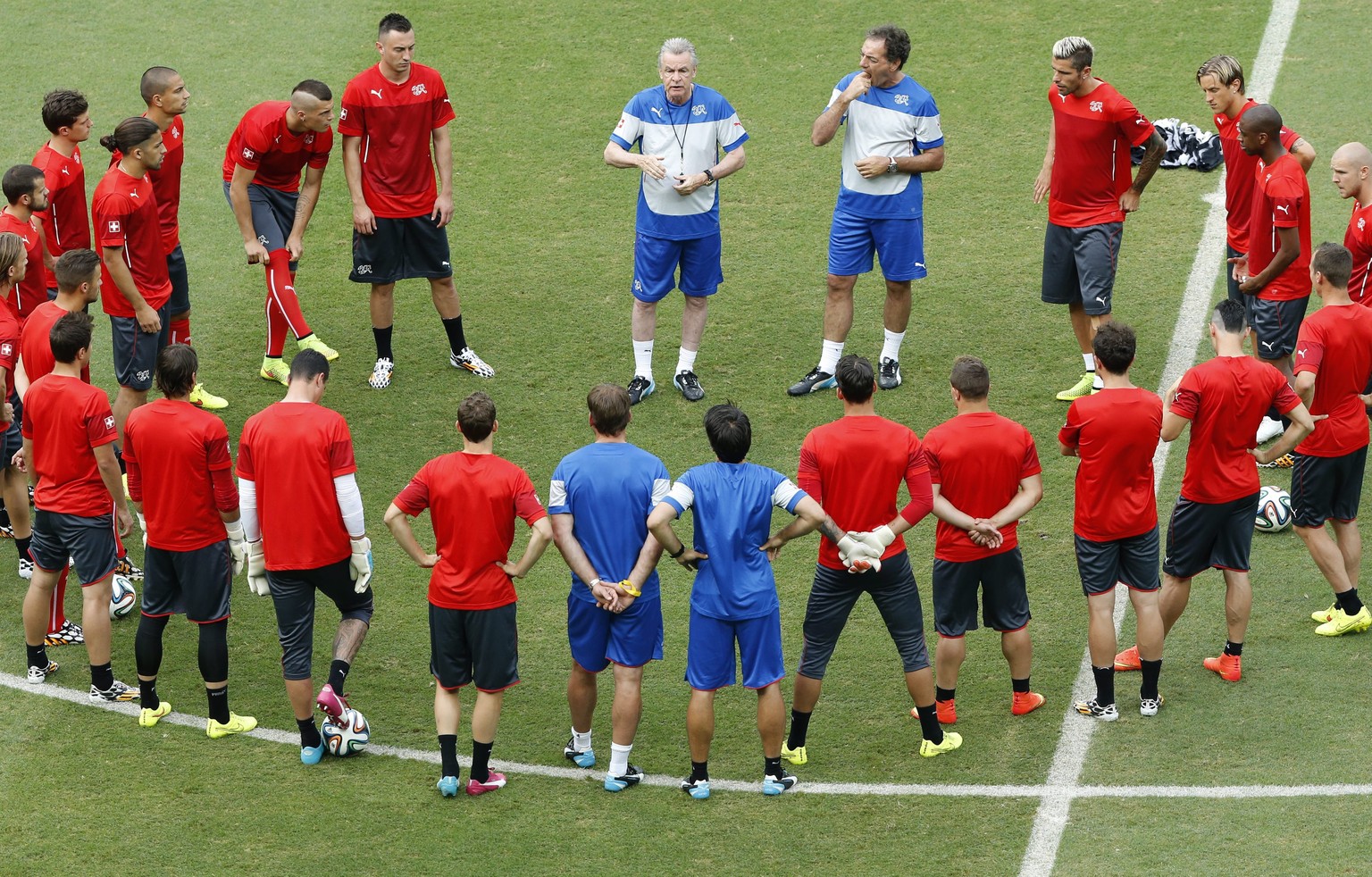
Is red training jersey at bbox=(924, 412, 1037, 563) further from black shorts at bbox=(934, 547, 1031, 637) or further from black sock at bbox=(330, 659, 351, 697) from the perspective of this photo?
black sock at bbox=(330, 659, 351, 697)

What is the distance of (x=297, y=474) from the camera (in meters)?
7.31

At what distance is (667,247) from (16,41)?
8523 millimetres

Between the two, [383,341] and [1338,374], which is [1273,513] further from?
[383,341]

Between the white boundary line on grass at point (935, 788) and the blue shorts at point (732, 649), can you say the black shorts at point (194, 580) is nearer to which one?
the white boundary line on grass at point (935, 788)

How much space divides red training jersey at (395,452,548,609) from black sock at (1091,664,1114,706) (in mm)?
2843

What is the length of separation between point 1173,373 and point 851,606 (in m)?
4.56

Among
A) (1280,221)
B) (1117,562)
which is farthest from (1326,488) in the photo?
(1280,221)

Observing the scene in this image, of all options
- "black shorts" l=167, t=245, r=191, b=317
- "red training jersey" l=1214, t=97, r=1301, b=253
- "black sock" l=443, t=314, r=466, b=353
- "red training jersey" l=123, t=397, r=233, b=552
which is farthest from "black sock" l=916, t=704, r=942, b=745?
"black shorts" l=167, t=245, r=191, b=317

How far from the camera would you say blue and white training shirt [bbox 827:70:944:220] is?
34.9 feet

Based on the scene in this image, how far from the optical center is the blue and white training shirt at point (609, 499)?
7090mm

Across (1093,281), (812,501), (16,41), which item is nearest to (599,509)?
(812,501)

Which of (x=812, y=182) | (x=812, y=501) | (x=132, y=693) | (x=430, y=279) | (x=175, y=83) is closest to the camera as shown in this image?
(x=812, y=501)

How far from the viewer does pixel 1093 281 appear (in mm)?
10508

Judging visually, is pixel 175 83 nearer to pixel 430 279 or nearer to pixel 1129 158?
pixel 430 279
